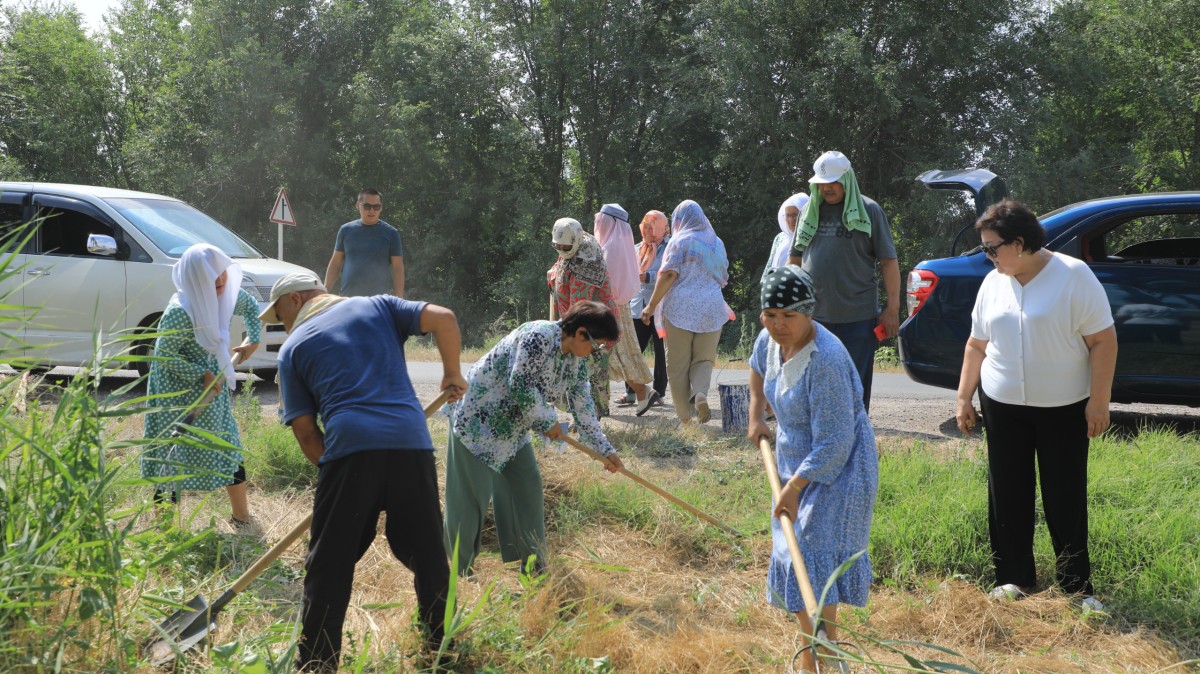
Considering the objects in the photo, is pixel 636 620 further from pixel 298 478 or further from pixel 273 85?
pixel 273 85

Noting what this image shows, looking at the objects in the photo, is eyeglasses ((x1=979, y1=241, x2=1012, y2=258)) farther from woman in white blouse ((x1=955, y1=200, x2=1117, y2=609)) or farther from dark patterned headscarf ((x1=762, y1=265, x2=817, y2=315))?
dark patterned headscarf ((x1=762, y1=265, x2=817, y2=315))

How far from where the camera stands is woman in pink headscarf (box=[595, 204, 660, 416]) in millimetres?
8125

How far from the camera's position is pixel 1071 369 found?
4.11 m

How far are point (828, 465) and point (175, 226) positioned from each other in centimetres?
808

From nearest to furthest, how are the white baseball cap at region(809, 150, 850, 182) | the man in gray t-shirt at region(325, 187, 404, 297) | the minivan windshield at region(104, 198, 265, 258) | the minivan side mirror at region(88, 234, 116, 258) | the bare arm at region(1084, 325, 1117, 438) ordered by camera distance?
the bare arm at region(1084, 325, 1117, 438) < the white baseball cap at region(809, 150, 850, 182) < the man in gray t-shirt at region(325, 187, 404, 297) < the minivan side mirror at region(88, 234, 116, 258) < the minivan windshield at region(104, 198, 265, 258)

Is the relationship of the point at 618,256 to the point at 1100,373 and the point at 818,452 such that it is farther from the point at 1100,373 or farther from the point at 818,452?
the point at 818,452

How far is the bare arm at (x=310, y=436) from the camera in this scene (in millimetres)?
3494

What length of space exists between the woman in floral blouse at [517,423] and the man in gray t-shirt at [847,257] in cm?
225

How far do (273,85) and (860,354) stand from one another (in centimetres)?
2342

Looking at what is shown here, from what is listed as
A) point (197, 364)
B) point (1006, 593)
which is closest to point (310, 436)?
point (197, 364)

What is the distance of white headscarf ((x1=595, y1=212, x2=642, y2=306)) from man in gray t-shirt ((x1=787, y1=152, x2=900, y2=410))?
2.09 meters

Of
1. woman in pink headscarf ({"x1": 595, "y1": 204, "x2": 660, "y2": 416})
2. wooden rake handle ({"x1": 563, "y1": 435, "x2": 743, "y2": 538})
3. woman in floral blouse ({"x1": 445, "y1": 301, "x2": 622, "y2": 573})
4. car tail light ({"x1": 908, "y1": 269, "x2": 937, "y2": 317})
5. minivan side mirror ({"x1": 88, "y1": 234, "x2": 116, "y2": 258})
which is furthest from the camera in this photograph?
minivan side mirror ({"x1": 88, "y1": 234, "x2": 116, "y2": 258})

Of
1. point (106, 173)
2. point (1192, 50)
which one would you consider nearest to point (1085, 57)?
point (1192, 50)

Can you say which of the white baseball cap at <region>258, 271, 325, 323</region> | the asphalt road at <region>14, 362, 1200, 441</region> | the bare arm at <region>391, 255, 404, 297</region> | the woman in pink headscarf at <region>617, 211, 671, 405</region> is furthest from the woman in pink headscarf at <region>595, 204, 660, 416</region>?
the white baseball cap at <region>258, 271, 325, 323</region>
